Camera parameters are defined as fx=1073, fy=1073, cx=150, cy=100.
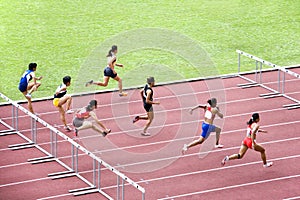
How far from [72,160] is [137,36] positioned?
10.6 m

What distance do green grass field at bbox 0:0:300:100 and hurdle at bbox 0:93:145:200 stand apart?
8.65 feet

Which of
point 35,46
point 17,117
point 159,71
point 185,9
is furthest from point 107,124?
point 185,9

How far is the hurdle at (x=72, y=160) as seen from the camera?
2194 centimetres

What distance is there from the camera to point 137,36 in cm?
3338

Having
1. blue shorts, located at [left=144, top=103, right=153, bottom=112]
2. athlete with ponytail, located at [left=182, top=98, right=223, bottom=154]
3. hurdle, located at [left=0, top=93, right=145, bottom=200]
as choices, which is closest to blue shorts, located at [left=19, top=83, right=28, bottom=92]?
hurdle, located at [left=0, top=93, right=145, bottom=200]

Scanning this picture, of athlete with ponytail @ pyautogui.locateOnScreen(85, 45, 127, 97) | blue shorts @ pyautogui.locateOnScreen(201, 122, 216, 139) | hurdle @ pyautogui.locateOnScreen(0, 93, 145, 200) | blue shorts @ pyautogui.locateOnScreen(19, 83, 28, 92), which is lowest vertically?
hurdle @ pyautogui.locateOnScreen(0, 93, 145, 200)

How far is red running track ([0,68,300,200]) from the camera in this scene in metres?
22.5

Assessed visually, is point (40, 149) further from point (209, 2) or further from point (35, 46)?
point (209, 2)

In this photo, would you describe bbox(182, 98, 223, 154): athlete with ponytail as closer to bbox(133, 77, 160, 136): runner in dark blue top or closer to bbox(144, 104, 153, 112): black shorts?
bbox(133, 77, 160, 136): runner in dark blue top

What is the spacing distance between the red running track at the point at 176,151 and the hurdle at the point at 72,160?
139mm

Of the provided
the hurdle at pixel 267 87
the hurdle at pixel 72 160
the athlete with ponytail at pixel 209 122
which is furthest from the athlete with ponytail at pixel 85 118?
the hurdle at pixel 267 87

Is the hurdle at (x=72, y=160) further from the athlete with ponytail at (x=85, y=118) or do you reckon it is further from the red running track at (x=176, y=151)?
the athlete with ponytail at (x=85, y=118)

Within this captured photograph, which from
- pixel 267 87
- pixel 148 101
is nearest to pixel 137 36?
pixel 267 87

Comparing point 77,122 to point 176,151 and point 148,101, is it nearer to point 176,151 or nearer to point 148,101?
point 148,101
